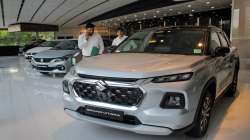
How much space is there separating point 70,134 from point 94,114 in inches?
24.9

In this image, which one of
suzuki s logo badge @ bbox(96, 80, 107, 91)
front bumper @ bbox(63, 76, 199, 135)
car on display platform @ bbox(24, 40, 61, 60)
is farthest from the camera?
car on display platform @ bbox(24, 40, 61, 60)

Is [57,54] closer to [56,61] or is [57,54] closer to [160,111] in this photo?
[56,61]

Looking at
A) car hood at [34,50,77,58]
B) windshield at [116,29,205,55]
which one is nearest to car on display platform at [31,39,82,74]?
car hood at [34,50,77,58]

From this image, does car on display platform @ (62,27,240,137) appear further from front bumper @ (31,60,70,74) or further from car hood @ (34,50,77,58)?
car hood @ (34,50,77,58)

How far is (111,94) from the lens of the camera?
2.44 m

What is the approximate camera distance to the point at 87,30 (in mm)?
5027

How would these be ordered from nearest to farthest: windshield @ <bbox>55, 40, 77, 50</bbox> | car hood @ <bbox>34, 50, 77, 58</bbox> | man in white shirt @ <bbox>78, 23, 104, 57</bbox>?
1. man in white shirt @ <bbox>78, 23, 104, 57</bbox>
2. car hood @ <bbox>34, 50, 77, 58</bbox>
3. windshield @ <bbox>55, 40, 77, 50</bbox>

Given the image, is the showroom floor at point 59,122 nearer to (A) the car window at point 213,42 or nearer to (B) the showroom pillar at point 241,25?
(A) the car window at point 213,42

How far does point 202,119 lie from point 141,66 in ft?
3.06

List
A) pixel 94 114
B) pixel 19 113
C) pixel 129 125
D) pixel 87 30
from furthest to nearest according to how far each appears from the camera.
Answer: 1. pixel 87 30
2. pixel 19 113
3. pixel 94 114
4. pixel 129 125

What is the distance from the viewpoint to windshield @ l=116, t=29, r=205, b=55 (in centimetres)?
312

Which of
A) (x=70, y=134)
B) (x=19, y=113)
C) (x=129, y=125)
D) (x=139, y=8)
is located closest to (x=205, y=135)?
(x=129, y=125)

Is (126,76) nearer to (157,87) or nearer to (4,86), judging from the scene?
(157,87)

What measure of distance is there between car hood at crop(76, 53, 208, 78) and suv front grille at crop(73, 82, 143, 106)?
0.13m
